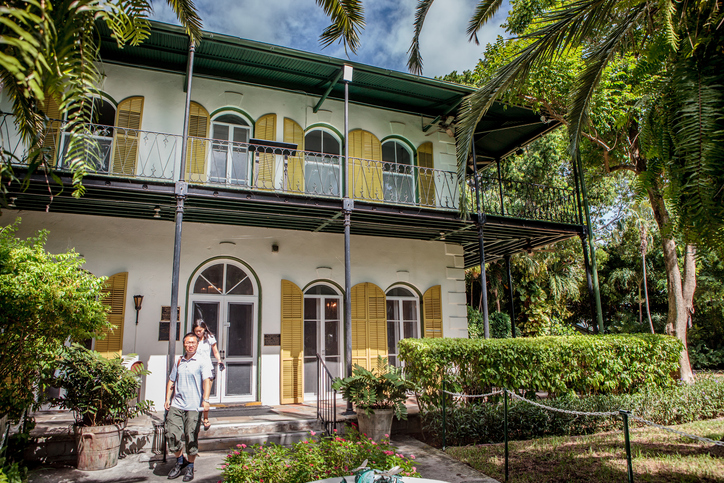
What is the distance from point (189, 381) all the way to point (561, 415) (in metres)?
5.96

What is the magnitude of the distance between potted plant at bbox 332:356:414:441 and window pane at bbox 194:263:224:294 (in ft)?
11.5

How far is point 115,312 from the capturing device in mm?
8266

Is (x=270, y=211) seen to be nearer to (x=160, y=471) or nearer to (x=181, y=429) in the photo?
(x=181, y=429)

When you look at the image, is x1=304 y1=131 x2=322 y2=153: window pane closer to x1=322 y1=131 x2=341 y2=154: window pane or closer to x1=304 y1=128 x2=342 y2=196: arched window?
x1=304 y1=128 x2=342 y2=196: arched window

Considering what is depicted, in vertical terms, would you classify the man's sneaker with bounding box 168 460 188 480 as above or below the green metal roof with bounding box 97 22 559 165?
below

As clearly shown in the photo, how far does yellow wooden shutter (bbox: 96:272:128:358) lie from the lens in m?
8.10

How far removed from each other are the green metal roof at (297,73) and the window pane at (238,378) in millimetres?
5820

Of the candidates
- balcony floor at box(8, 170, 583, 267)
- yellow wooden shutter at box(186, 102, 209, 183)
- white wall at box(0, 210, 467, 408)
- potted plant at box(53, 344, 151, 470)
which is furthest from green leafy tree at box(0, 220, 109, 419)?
yellow wooden shutter at box(186, 102, 209, 183)

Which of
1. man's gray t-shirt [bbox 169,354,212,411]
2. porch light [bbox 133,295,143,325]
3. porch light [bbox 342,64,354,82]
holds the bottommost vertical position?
man's gray t-shirt [bbox 169,354,212,411]

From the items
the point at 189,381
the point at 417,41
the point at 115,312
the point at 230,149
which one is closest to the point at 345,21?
the point at 417,41

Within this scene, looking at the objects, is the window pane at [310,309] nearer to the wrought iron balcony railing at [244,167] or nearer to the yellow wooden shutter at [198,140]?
the wrought iron balcony railing at [244,167]

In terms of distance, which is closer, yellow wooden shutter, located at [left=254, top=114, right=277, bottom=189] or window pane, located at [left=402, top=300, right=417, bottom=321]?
yellow wooden shutter, located at [left=254, top=114, right=277, bottom=189]

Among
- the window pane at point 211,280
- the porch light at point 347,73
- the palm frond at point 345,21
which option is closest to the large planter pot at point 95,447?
the window pane at point 211,280

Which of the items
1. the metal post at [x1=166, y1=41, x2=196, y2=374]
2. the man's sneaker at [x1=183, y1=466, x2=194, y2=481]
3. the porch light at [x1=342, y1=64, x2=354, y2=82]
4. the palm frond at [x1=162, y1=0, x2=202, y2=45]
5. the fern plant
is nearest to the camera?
the man's sneaker at [x1=183, y1=466, x2=194, y2=481]
